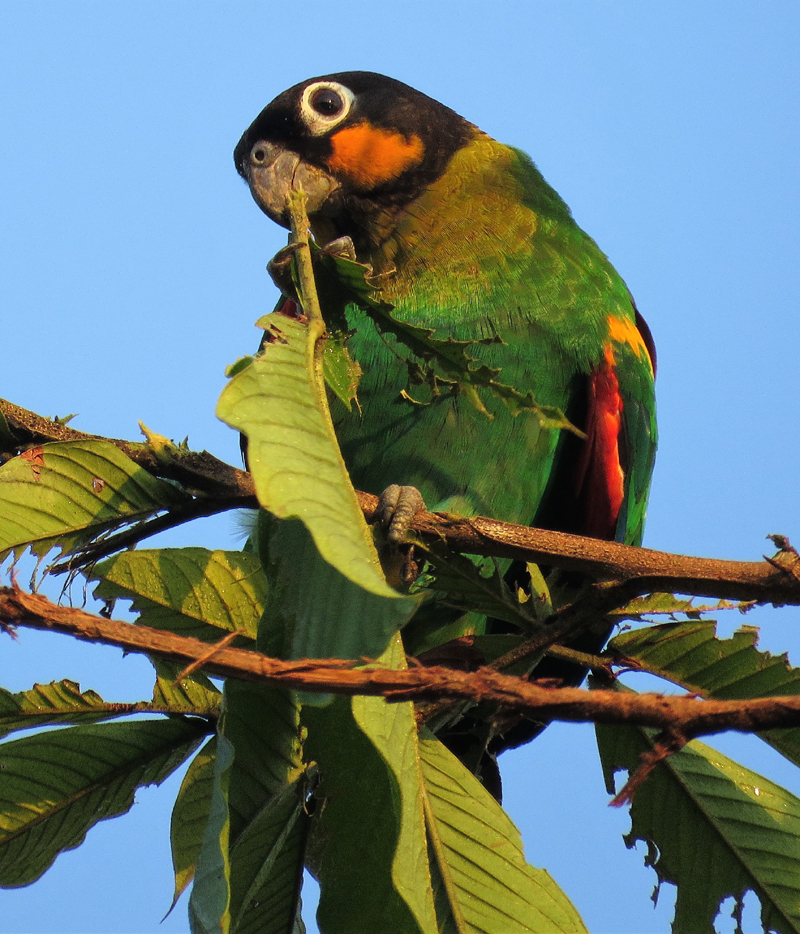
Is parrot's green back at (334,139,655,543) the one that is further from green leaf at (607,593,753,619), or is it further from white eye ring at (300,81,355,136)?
green leaf at (607,593,753,619)

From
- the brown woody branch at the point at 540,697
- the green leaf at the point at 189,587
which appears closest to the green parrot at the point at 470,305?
A: the green leaf at the point at 189,587

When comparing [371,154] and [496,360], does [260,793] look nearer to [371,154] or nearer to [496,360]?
[496,360]

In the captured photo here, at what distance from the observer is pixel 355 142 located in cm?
225

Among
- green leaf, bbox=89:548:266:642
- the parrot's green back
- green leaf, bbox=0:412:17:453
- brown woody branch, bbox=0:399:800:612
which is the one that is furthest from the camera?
the parrot's green back

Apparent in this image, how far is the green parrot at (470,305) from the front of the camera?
192cm

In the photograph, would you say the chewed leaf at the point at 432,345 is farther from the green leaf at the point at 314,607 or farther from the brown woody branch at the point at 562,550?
the green leaf at the point at 314,607

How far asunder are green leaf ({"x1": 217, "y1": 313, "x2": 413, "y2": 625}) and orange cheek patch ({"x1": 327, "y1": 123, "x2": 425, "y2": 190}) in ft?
4.65

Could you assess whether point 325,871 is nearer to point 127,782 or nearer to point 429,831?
point 429,831

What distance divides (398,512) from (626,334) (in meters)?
1.16

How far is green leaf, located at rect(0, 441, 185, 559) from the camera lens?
3.33 ft

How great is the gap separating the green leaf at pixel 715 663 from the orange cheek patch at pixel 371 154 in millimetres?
1337

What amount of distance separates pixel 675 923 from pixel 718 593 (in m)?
0.61

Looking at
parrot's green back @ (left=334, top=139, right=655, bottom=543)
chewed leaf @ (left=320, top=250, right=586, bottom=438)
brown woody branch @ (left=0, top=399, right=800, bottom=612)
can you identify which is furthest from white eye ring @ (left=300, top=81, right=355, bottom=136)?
brown woody branch @ (left=0, top=399, right=800, bottom=612)

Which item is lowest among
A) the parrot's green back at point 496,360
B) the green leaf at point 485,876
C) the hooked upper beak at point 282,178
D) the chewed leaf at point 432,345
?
the green leaf at point 485,876
